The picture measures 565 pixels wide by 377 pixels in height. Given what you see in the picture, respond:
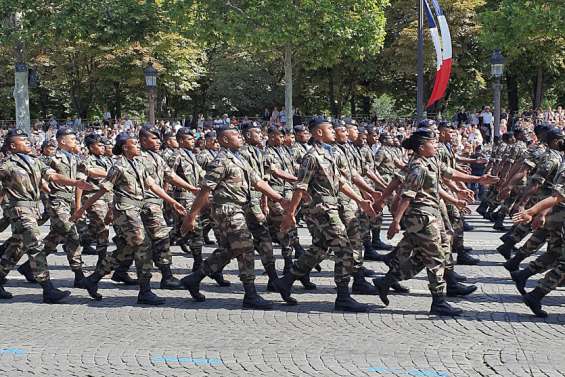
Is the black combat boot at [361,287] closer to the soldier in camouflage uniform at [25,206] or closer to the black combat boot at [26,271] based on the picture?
the soldier in camouflage uniform at [25,206]

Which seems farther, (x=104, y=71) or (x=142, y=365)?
(x=104, y=71)

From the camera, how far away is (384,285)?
28.7 feet

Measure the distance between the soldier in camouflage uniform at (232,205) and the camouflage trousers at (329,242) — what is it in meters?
0.48

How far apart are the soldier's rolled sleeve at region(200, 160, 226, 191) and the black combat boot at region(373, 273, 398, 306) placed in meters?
2.07

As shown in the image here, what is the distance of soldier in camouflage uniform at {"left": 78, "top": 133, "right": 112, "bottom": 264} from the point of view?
10859 mm

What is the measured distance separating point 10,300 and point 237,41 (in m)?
20.1

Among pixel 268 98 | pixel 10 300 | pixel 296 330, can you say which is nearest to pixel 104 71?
pixel 268 98

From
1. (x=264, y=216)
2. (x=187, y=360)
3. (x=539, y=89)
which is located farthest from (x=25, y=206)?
(x=539, y=89)

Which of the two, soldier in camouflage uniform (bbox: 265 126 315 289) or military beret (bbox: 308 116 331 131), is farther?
soldier in camouflage uniform (bbox: 265 126 315 289)

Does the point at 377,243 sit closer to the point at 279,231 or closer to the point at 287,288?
the point at 279,231

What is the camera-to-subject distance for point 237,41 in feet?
93.8

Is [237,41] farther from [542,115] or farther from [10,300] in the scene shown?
[10,300]

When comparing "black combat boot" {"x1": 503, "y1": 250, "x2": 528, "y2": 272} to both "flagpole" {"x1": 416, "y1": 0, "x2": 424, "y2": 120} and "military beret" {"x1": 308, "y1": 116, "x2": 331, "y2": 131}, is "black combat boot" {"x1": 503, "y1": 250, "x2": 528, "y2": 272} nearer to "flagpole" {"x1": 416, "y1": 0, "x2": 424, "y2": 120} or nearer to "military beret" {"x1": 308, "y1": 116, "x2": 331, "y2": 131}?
"military beret" {"x1": 308, "y1": 116, "x2": 331, "y2": 131}

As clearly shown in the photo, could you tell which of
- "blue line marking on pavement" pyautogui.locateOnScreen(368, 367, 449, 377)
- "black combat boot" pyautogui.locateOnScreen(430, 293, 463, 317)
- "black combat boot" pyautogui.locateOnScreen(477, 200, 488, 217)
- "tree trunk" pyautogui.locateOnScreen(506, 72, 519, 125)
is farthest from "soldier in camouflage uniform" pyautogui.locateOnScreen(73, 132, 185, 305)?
"tree trunk" pyautogui.locateOnScreen(506, 72, 519, 125)
